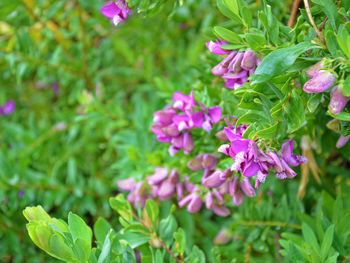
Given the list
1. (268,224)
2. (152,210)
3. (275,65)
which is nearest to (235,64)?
(275,65)

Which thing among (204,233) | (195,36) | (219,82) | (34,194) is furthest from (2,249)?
(195,36)

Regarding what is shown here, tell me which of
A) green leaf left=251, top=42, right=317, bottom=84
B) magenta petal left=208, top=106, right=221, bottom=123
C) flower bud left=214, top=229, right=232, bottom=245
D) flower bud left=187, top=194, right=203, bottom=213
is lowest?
flower bud left=214, top=229, right=232, bottom=245

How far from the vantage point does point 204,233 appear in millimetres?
1529

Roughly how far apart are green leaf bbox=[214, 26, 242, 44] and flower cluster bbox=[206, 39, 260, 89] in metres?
0.02

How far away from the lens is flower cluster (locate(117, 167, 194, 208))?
3.19 feet

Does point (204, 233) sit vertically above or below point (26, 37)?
below

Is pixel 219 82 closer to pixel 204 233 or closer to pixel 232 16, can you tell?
pixel 232 16

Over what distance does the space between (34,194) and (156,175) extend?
22.9 inches

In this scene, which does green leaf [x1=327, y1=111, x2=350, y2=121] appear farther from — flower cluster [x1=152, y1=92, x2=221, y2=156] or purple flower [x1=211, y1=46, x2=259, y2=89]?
flower cluster [x1=152, y1=92, x2=221, y2=156]

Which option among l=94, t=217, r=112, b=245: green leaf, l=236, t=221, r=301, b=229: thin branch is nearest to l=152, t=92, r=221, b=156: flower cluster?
l=94, t=217, r=112, b=245: green leaf

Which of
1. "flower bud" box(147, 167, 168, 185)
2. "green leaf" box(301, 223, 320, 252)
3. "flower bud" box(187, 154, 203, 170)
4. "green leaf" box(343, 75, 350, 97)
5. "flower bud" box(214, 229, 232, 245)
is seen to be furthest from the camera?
"flower bud" box(214, 229, 232, 245)

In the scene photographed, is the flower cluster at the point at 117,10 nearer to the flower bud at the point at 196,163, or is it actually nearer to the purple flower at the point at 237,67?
the purple flower at the point at 237,67

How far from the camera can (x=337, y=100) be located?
1.81 ft

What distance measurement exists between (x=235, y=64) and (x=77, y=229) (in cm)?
36
